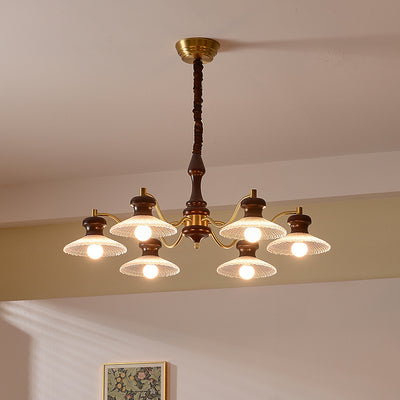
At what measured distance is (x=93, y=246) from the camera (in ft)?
9.70

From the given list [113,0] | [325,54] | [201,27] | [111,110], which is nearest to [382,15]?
[325,54]

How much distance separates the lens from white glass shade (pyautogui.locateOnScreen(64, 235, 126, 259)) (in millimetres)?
2895

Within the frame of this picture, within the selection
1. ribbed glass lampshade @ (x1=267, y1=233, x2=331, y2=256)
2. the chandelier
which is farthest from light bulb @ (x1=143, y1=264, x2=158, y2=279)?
ribbed glass lampshade @ (x1=267, y1=233, x2=331, y2=256)

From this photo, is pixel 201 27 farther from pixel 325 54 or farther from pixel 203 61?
pixel 325 54

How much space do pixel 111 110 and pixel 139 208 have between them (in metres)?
1.05

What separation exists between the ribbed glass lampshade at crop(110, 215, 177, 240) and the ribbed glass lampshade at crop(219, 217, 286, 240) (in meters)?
0.20

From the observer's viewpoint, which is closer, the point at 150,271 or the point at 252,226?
the point at 252,226

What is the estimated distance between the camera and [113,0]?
276cm

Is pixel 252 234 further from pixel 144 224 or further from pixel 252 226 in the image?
pixel 144 224

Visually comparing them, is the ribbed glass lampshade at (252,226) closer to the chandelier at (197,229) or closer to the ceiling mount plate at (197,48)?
the chandelier at (197,229)

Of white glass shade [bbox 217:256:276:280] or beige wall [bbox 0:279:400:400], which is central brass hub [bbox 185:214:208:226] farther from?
beige wall [bbox 0:279:400:400]

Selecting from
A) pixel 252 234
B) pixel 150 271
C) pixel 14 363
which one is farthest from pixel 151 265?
pixel 14 363

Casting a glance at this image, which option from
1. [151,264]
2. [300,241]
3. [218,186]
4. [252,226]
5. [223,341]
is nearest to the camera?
[252,226]

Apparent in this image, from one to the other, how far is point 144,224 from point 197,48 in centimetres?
77
